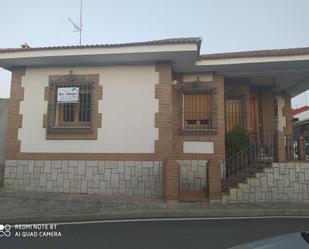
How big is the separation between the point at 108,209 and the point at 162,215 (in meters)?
1.43

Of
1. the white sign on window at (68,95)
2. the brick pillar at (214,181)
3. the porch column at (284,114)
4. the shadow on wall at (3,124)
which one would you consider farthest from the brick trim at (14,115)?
the porch column at (284,114)

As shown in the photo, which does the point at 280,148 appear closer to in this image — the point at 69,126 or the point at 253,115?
the point at 253,115

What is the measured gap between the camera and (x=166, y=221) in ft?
27.3

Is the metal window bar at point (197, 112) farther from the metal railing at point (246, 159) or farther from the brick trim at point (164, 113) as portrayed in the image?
the metal railing at point (246, 159)

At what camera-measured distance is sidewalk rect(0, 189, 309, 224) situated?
340 inches

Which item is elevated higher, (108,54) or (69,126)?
(108,54)

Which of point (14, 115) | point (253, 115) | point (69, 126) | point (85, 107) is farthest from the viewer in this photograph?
point (253, 115)

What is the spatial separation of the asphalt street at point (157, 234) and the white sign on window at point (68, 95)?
16.8ft

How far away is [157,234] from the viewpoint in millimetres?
6832

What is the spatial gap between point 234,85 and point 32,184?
794 cm

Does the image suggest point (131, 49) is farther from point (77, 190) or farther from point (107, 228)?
point (107, 228)

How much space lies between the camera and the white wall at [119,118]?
11.6 m

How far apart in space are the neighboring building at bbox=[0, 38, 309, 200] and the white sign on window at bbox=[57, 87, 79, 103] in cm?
3

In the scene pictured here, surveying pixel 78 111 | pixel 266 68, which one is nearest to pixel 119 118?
pixel 78 111
